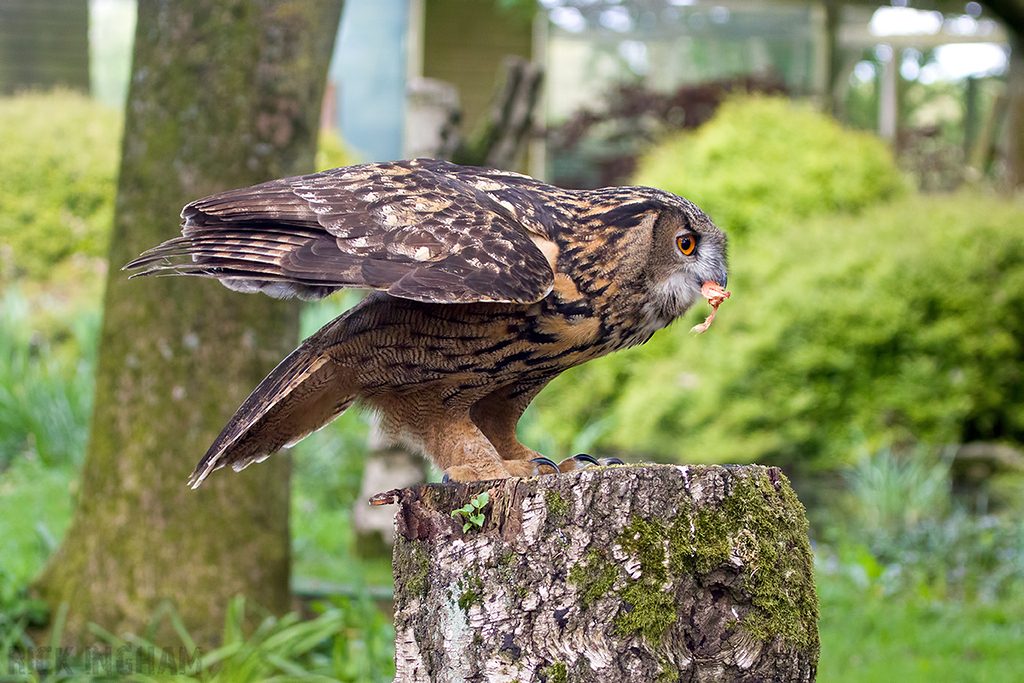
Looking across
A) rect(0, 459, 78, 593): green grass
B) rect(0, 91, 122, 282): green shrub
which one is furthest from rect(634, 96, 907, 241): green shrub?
rect(0, 91, 122, 282): green shrub

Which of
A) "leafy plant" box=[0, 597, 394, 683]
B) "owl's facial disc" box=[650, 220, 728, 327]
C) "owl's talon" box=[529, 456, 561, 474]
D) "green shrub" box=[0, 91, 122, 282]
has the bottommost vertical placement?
"leafy plant" box=[0, 597, 394, 683]

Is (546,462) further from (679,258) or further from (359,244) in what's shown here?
(359,244)

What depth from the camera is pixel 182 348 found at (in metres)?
3.47

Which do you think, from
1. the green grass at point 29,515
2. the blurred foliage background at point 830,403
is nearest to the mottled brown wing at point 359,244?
the blurred foliage background at point 830,403

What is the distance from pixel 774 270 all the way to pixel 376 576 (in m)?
3.95

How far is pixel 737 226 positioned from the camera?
813cm

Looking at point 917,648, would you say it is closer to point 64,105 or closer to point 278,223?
point 278,223


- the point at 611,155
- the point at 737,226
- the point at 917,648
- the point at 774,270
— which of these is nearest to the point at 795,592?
the point at 917,648

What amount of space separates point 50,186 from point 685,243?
30.6 feet

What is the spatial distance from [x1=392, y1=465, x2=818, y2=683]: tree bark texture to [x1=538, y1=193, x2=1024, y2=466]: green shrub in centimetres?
486

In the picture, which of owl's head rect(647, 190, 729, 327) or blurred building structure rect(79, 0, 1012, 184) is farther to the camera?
blurred building structure rect(79, 0, 1012, 184)

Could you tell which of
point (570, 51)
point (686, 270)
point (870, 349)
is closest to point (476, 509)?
point (686, 270)

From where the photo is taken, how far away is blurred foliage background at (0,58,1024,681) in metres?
4.99

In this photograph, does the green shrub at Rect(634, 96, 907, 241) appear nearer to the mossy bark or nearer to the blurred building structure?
the blurred building structure
